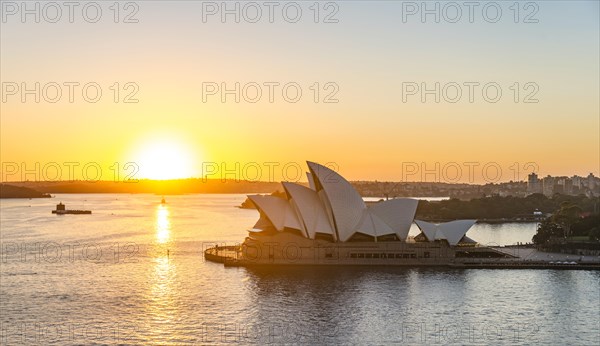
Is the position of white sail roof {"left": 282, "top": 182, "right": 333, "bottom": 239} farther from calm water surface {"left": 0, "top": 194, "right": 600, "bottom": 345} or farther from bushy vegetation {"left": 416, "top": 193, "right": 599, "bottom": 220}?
bushy vegetation {"left": 416, "top": 193, "right": 599, "bottom": 220}

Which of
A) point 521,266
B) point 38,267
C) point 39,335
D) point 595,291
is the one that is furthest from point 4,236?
point 595,291

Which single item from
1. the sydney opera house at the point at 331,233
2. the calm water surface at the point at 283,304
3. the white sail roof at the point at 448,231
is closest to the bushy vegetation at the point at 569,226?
the white sail roof at the point at 448,231

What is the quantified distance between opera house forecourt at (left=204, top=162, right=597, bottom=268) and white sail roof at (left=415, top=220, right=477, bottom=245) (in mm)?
574

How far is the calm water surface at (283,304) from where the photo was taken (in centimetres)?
2653

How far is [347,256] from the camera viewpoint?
45.4 meters

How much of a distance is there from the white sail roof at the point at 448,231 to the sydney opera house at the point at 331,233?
2.94 ft

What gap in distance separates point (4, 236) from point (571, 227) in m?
58.1

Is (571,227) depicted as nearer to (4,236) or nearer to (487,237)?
(487,237)

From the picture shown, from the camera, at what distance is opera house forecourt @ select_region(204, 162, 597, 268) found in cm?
4525

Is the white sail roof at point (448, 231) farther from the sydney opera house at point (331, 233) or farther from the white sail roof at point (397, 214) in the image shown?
the white sail roof at point (397, 214)

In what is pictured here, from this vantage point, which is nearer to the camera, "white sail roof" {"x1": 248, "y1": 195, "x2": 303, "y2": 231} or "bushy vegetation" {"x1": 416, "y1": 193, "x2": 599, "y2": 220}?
"white sail roof" {"x1": 248, "y1": 195, "x2": 303, "y2": 231}

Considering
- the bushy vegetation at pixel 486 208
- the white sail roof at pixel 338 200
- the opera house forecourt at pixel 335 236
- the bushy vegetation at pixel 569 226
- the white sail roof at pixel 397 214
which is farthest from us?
the bushy vegetation at pixel 486 208

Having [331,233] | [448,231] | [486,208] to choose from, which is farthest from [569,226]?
[486,208]

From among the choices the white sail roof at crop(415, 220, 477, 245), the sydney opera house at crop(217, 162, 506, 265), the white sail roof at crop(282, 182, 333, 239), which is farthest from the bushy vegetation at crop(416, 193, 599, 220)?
the white sail roof at crop(282, 182, 333, 239)
